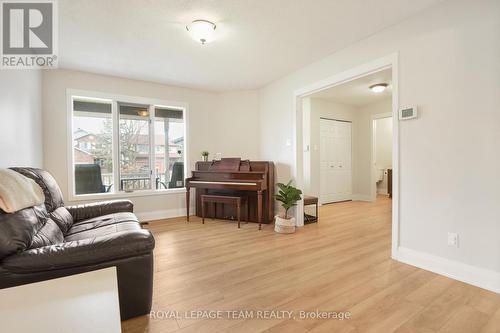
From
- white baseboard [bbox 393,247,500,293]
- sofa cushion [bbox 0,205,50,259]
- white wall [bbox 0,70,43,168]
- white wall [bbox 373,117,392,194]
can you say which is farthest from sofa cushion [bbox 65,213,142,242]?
white wall [bbox 373,117,392,194]

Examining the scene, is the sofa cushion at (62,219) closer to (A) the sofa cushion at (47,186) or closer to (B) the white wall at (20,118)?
(A) the sofa cushion at (47,186)

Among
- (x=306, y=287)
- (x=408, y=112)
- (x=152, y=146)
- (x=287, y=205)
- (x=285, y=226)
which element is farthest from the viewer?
(x=152, y=146)

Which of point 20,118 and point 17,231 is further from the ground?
point 20,118

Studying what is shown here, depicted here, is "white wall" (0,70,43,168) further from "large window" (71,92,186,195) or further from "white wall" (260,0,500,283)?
"white wall" (260,0,500,283)

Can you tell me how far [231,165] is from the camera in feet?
14.0

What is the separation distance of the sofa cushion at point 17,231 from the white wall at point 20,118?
1.01m

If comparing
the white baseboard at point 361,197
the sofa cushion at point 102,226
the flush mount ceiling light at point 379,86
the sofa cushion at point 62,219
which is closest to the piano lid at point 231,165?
the sofa cushion at point 102,226

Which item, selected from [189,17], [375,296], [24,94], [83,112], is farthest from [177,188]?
[375,296]

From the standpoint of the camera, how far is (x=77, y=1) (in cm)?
215

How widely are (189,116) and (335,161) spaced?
12.7ft

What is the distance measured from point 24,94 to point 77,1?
1.42 m

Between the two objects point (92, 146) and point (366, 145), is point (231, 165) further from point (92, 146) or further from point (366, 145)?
point (366, 145)

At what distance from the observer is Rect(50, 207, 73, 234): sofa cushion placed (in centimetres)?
219

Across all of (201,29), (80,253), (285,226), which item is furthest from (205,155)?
(80,253)
